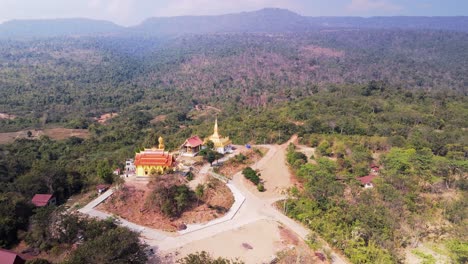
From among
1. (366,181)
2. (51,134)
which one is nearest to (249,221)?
(366,181)

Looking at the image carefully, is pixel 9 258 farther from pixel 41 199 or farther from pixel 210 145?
pixel 210 145

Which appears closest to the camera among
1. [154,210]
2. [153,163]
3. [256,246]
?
[256,246]

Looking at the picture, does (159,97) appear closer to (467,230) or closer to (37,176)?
(37,176)

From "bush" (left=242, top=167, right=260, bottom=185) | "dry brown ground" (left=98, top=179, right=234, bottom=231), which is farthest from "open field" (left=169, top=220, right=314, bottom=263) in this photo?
"bush" (left=242, top=167, right=260, bottom=185)

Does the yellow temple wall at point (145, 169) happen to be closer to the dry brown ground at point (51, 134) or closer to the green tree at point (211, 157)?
the green tree at point (211, 157)

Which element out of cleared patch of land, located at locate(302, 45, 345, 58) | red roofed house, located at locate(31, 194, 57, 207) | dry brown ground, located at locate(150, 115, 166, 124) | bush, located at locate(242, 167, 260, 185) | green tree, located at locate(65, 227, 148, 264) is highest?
green tree, located at locate(65, 227, 148, 264)

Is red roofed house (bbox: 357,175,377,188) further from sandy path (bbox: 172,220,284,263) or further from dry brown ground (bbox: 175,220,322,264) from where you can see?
sandy path (bbox: 172,220,284,263)

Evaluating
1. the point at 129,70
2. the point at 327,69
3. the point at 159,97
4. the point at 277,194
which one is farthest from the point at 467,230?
the point at 129,70

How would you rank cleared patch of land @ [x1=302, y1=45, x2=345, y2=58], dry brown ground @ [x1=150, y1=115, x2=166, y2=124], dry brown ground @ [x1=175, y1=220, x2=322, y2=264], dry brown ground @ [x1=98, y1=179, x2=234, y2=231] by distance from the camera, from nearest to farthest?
1. dry brown ground @ [x1=175, y1=220, x2=322, y2=264]
2. dry brown ground @ [x1=98, y1=179, x2=234, y2=231]
3. dry brown ground @ [x1=150, y1=115, x2=166, y2=124]
4. cleared patch of land @ [x1=302, y1=45, x2=345, y2=58]
